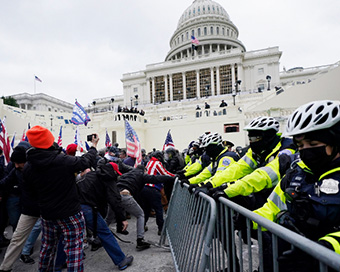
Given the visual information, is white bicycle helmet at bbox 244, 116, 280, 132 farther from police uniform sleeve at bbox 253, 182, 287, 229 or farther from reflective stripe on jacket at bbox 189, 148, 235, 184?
police uniform sleeve at bbox 253, 182, 287, 229

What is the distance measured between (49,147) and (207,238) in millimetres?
2061

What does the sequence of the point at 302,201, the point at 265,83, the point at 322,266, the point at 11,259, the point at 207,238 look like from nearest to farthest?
the point at 322,266 → the point at 302,201 → the point at 207,238 → the point at 11,259 → the point at 265,83

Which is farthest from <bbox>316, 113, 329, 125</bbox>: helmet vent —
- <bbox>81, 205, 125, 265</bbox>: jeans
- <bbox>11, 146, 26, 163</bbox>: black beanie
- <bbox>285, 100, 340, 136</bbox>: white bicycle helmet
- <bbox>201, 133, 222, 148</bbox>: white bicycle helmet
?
<bbox>11, 146, 26, 163</bbox>: black beanie

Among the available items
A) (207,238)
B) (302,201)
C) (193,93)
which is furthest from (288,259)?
(193,93)

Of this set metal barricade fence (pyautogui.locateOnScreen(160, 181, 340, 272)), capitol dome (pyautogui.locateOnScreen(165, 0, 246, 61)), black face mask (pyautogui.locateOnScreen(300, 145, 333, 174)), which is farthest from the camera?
capitol dome (pyautogui.locateOnScreen(165, 0, 246, 61))

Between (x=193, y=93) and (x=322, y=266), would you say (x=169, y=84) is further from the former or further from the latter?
(x=322, y=266)

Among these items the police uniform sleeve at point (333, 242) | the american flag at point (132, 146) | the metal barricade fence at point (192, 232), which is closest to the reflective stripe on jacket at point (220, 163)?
the metal barricade fence at point (192, 232)

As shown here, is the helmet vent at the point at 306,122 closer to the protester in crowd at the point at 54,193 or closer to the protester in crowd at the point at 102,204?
the protester in crowd at the point at 54,193

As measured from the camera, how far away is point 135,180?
15.3ft

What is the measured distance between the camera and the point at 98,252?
4184mm

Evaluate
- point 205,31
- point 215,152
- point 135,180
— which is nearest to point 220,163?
point 215,152

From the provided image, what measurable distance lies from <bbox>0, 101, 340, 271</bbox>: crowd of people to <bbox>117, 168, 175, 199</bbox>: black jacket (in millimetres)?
20

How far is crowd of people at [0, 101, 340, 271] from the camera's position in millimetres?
1528

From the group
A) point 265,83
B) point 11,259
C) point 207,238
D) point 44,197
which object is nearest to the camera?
point 207,238
